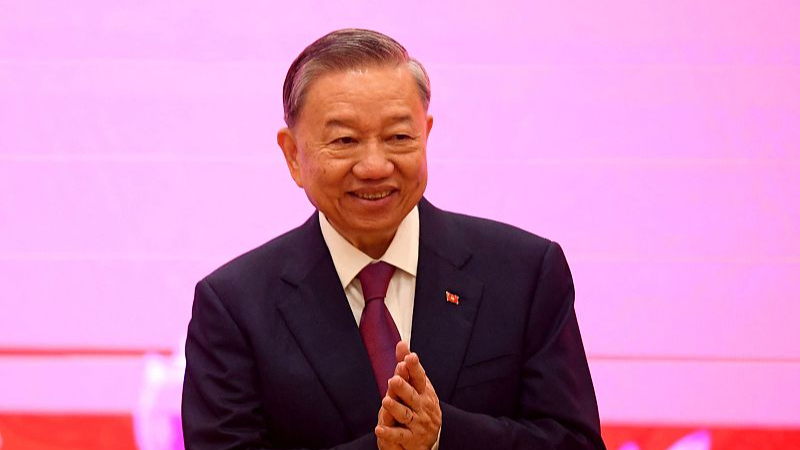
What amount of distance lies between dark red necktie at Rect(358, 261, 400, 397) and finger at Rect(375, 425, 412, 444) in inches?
7.0

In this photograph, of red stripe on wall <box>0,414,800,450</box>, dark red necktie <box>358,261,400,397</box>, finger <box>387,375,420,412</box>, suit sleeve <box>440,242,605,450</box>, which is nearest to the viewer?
finger <box>387,375,420,412</box>

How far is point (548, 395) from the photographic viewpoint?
196 centimetres

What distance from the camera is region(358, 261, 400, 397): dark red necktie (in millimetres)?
1980

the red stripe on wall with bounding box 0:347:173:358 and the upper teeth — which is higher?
the red stripe on wall with bounding box 0:347:173:358

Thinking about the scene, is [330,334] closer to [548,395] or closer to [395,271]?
[395,271]

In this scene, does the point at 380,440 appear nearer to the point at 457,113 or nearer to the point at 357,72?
the point at 357,72

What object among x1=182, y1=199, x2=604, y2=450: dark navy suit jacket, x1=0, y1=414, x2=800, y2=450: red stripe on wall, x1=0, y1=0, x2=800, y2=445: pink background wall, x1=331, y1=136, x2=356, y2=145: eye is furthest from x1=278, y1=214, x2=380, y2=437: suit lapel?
x1=0, y1=414, x2=800, y2=450: red stripe on wall

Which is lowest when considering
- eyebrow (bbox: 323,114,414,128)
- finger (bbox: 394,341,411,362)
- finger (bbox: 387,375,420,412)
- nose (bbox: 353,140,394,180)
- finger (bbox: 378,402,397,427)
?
finger (bbox: 378,402,397,427)

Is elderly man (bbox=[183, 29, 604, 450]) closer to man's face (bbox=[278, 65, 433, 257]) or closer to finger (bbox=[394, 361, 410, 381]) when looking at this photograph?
man's face (bbox=[278, 65, 433, 257])

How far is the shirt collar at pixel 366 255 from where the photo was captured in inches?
80.8

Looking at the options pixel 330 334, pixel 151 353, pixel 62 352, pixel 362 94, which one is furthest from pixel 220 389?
pixel 62 352

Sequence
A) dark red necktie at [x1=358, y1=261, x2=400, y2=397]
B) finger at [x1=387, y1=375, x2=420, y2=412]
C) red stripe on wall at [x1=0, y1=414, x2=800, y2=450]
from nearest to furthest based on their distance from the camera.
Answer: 1. finger at [x1=387, y1=375, x2=420, y2=412]
2. dark red necktie at [x1=358, y1=261, x2=400, y2=397]
3. red stripe on wall at [x1=0, y1=414, x2=800, y2=450]

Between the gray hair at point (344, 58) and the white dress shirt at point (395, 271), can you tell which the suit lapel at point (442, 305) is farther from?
the gray hair at point (344, 58)

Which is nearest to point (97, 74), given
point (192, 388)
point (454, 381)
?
point (192, 388)
